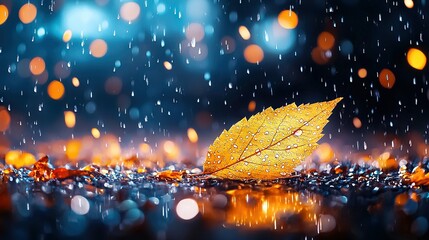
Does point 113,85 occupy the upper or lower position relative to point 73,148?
upper

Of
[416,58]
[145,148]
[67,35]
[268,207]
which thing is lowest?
[268,207]

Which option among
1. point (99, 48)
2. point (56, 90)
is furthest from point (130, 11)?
point (56, 90)

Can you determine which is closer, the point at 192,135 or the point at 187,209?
the point at 187,209

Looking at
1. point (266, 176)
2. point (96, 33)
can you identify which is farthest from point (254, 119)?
point (96, 33)

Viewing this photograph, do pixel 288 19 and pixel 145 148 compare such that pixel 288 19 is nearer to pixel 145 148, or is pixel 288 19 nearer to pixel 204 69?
→ pixel 204 69

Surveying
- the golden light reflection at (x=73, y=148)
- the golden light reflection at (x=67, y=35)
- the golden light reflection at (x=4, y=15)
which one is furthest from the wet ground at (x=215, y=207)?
the golden light reflection at (x=4, y=15)

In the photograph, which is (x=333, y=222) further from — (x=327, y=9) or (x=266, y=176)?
(x=327, y=9)

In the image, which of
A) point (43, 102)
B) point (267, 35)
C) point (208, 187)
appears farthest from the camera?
point (43, 102)
